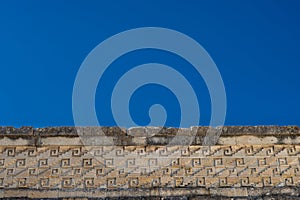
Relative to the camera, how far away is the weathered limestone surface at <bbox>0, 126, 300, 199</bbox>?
7602mm

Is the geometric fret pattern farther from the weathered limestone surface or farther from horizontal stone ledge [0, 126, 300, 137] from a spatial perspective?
horizontal stone ledge [0, 126, 300, 137]

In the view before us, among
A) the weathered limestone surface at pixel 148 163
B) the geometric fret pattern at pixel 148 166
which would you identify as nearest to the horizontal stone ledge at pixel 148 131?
the weathered limestone surface at pixel 148 163

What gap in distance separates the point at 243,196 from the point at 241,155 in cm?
69

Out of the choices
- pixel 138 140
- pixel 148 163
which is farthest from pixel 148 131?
pixel 148 163

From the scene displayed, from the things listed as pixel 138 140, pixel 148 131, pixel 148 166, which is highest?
pixel 148 131

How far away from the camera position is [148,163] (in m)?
7.86

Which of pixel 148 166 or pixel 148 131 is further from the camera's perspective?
pixel 148 131

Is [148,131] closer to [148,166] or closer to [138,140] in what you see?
[138,140]

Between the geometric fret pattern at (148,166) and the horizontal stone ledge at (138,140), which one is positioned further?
the horizontal stone ledge at (138,140)

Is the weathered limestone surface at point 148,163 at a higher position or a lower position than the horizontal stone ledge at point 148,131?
lower

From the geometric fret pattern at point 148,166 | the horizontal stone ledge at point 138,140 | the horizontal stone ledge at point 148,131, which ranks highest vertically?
the horizontal stone ledge at point 148,131

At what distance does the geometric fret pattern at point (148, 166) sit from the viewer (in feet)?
25.2

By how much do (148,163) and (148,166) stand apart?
0.05 metres

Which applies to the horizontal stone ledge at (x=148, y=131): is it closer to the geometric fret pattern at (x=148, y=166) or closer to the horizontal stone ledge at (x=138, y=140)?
the horizontal stone ledge at (x=138, y=140)
